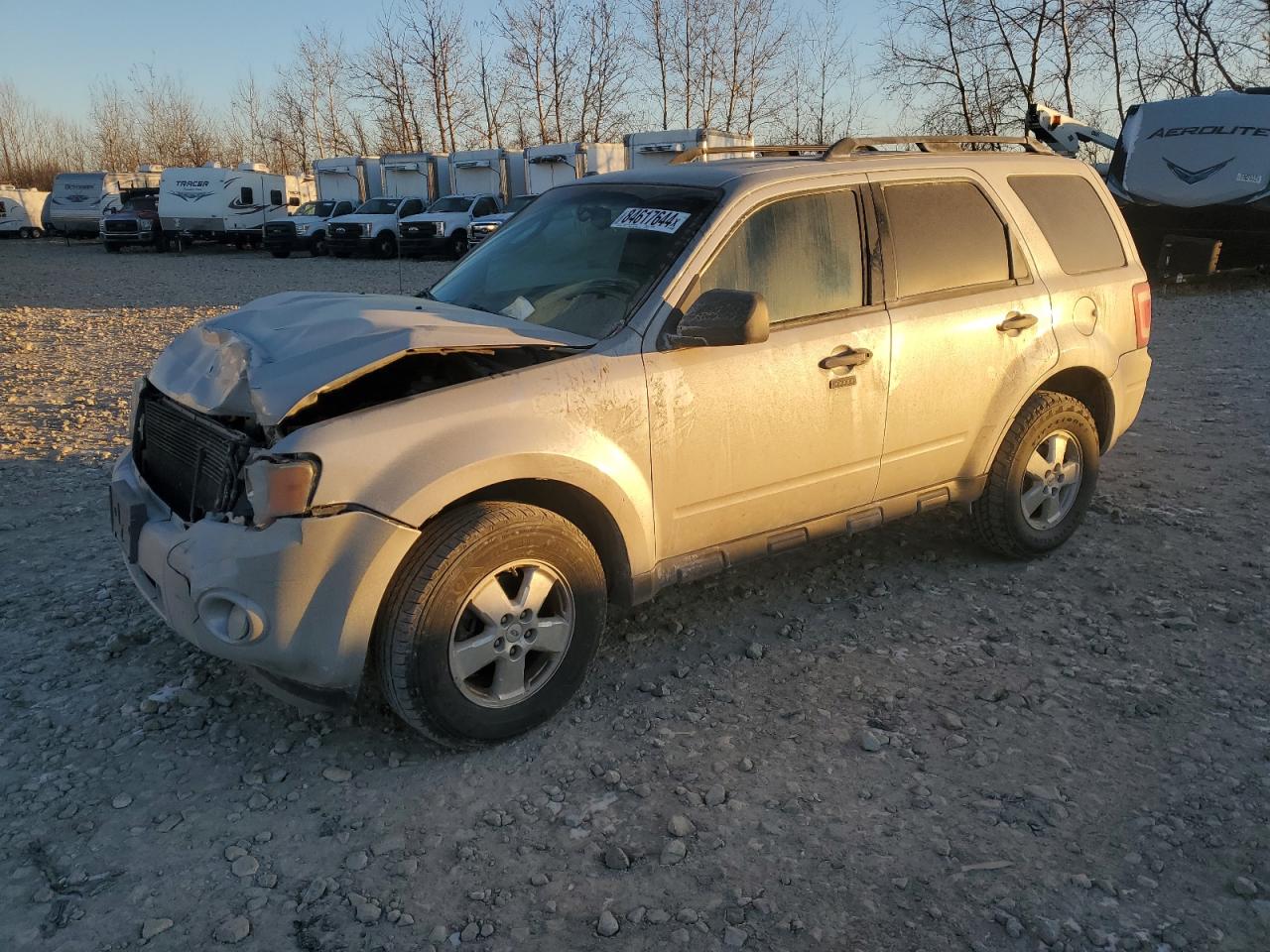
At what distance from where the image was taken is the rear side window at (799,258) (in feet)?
12.3

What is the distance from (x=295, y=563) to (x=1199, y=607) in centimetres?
369

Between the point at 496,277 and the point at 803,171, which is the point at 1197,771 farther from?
the point at 496,277

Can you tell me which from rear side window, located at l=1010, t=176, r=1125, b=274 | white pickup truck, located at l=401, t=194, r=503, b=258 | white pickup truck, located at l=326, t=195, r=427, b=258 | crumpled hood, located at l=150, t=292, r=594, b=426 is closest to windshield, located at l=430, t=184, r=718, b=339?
crumpled hood, located at l=150, t=292, r=594, b=426

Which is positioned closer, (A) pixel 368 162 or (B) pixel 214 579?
(B) pixel 214 579

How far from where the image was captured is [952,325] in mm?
4227

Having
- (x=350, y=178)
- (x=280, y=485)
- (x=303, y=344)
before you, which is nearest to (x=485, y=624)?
(x=280, y=485)

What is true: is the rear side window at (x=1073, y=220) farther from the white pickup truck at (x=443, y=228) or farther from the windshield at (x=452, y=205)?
the windshield at (x=452, y=205)

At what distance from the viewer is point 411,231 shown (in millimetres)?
26984

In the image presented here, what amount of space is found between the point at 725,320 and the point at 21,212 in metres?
48.3

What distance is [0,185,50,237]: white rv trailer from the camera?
4209 cm

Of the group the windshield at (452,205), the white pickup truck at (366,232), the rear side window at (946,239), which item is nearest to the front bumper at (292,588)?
the rear side window at (946,239)

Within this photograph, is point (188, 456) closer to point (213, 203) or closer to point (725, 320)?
point (725, 320)

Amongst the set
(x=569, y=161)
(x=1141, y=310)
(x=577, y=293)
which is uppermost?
(x=569, y=161)

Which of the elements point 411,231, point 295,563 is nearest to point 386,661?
point 295,563
